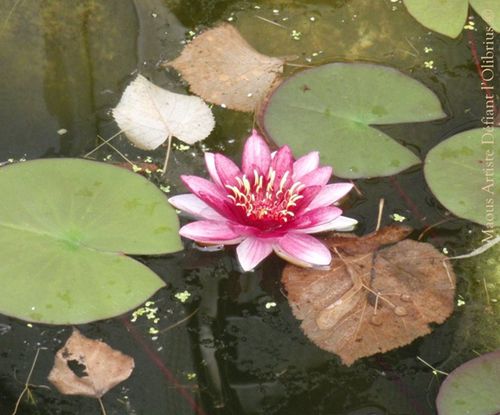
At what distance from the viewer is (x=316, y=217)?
7.78 feet

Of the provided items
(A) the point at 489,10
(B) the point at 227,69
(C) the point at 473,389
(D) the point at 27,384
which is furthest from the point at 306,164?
(A) the point at 489,10

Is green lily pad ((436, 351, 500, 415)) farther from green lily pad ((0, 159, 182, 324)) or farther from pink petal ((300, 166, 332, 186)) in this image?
green lily pad ((0, 159, 182, 324))

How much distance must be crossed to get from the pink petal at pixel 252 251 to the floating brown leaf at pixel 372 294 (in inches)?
5.0

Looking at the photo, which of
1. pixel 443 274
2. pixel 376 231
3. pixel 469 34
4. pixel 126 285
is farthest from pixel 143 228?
pixel 469 34

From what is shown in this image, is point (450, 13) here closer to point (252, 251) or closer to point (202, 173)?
point (202, 173)

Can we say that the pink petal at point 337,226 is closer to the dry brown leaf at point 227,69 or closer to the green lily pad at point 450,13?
the dry brown leaf at point 227,69

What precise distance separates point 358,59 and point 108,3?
0.99 meters

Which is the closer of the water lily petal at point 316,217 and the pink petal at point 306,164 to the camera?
the water lily petal at point 316,217

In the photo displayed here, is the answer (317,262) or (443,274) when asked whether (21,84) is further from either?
(443,274)

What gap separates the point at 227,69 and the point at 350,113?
0.52 meters

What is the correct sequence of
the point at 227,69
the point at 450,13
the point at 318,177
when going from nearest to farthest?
the point at 318,177, the point at 227,69, the point at 450,13

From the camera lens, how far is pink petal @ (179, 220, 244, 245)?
7.70ft

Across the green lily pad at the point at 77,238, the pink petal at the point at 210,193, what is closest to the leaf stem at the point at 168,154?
the green lily pad at the point at 77,238

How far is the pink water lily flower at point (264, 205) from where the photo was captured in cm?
235
